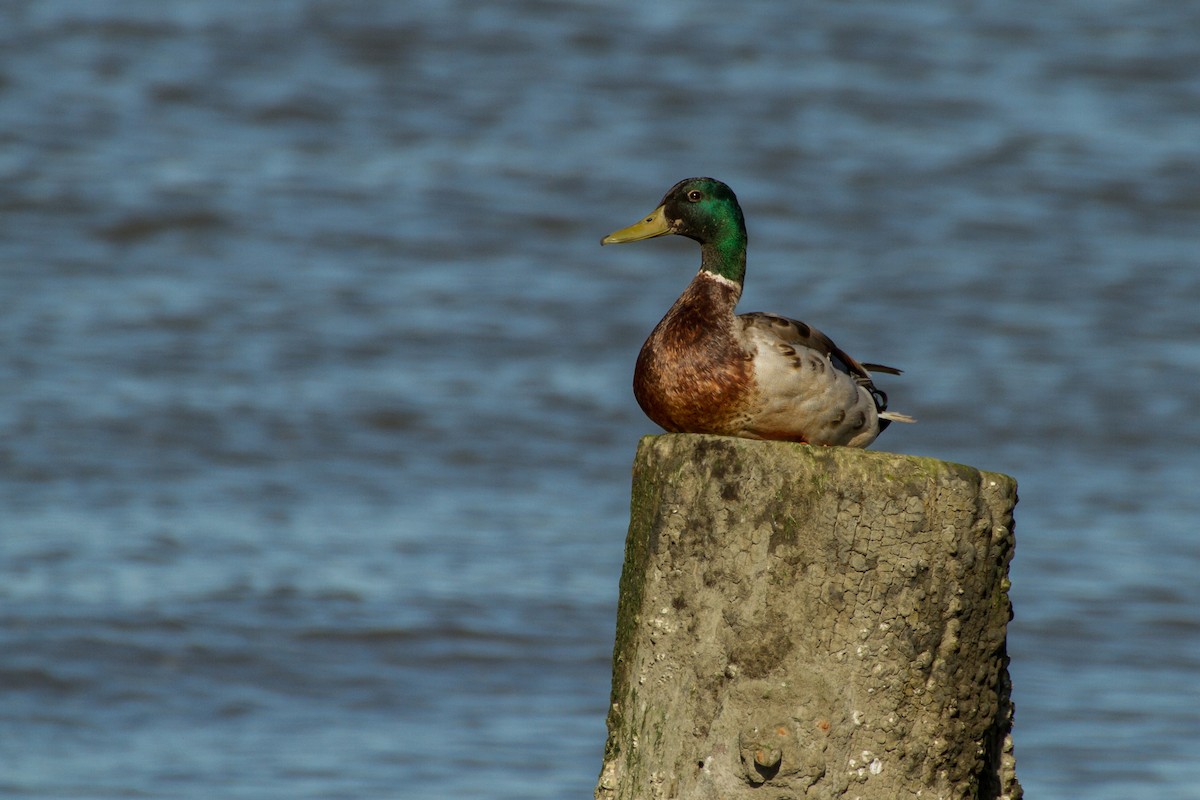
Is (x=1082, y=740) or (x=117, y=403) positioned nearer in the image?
(x=1082, y=740)

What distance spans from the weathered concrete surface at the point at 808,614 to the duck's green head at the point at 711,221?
0.89 m

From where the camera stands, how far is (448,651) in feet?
25.1

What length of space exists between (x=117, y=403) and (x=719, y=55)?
8582 mm

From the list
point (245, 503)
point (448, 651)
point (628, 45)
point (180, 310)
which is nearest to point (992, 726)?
point (448, 651)

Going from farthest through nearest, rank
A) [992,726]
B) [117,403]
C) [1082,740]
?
[117,403], [1082,740], [992,726]

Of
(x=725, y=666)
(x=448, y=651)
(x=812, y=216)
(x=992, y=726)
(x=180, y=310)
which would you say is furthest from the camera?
(x=812, y=216)

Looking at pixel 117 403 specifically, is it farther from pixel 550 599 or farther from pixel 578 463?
pixel 550 599

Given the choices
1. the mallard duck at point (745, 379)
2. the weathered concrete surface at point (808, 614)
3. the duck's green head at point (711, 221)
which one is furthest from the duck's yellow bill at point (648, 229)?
the weathered concrete surface at point (808, 614)

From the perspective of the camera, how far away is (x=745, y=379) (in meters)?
3.52

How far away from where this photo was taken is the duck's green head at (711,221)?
12.8ft

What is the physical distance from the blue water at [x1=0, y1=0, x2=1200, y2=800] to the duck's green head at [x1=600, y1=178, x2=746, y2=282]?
264cm

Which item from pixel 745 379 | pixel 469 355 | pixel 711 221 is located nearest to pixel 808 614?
pixel 745 379

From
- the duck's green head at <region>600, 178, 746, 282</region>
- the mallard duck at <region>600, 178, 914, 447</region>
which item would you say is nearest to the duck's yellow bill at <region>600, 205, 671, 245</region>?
the duck's green head at <region>600, 178, 746, 282</region>

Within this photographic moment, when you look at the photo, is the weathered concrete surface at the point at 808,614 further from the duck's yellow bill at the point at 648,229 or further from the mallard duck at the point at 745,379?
the duck's yellow bill at the point at 648,229
